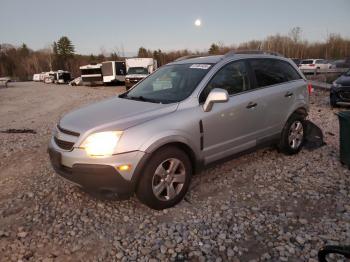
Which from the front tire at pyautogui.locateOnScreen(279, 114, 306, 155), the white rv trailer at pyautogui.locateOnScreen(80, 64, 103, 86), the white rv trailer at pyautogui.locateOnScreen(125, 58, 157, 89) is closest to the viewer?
the front tire at pyautogui.locateOnScreen(279, 114, 306, 155)

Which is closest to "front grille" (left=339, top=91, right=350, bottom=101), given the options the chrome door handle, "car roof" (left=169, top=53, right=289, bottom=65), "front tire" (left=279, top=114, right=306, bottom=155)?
"front tire" (left=279, top=114, right=306, bottom=155)

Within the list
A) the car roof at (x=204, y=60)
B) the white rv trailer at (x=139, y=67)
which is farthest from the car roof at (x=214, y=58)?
the white rv trailer at (x=139, y=67)

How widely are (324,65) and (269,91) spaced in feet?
107

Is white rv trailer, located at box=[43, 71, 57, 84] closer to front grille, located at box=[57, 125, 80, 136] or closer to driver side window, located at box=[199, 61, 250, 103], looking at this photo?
front grille, located at box=[57, 125, 80, 136]

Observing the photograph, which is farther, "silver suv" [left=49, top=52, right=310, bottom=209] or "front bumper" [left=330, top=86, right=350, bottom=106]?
"front bumper" [left=330, top=86, right=350, bottom=106]

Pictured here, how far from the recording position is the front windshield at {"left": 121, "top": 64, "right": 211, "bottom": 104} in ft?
13.0

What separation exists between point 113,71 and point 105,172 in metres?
29.6

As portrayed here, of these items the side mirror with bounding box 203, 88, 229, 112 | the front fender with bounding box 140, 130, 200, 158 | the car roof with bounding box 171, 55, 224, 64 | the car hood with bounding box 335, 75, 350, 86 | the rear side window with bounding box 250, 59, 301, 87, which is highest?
the car roof with bounding box 171, 55, 224, 64

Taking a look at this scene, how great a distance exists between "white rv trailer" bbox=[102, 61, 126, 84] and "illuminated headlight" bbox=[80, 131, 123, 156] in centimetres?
2905

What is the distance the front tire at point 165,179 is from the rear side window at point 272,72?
1.93m

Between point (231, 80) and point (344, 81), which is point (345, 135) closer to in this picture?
point (231, 80)

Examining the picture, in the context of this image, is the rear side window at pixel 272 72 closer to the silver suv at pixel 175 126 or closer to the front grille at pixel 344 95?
the silver suv at pixel 175 126

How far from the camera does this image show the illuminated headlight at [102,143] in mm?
3196

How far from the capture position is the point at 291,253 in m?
2.82
